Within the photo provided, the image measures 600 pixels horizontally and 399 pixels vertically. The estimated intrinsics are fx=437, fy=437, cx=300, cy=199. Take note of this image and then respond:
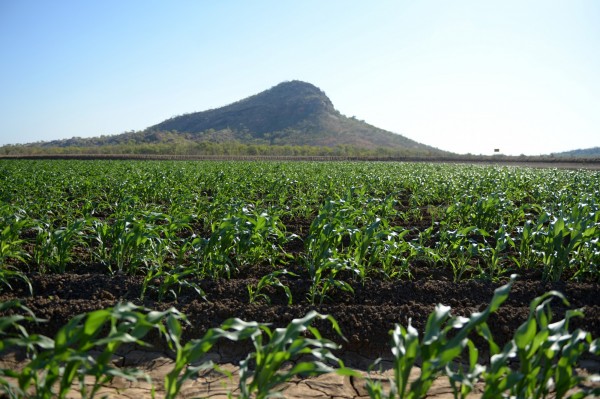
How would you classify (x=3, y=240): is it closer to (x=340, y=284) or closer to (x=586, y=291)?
(x=340, y=284)

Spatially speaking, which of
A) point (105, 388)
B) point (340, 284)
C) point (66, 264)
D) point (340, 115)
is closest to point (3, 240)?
point (66, 264)

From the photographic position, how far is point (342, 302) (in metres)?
4.15

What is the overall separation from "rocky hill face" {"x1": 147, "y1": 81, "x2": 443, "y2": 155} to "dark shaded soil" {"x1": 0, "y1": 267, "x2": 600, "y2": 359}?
10526cm

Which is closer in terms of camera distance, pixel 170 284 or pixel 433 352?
pixel 433 352

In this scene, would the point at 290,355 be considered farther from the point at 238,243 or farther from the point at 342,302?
the point at 238,243

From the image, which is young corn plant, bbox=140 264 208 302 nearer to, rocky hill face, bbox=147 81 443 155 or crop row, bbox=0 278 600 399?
crop row, bbox=0 278 600 399

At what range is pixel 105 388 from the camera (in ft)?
9.01

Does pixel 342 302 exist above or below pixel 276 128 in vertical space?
below

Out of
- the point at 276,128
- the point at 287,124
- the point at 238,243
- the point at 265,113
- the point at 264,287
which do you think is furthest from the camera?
the point at 265,113

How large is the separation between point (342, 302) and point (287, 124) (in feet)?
403

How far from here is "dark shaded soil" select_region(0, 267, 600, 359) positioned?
350 cm

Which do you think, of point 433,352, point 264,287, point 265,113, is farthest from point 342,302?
point 265,113

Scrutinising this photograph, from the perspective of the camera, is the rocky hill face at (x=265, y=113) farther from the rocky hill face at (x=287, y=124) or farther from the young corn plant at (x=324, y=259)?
the young corn plant at (x=324, y=259)

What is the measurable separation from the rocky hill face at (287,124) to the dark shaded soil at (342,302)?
345 feet
